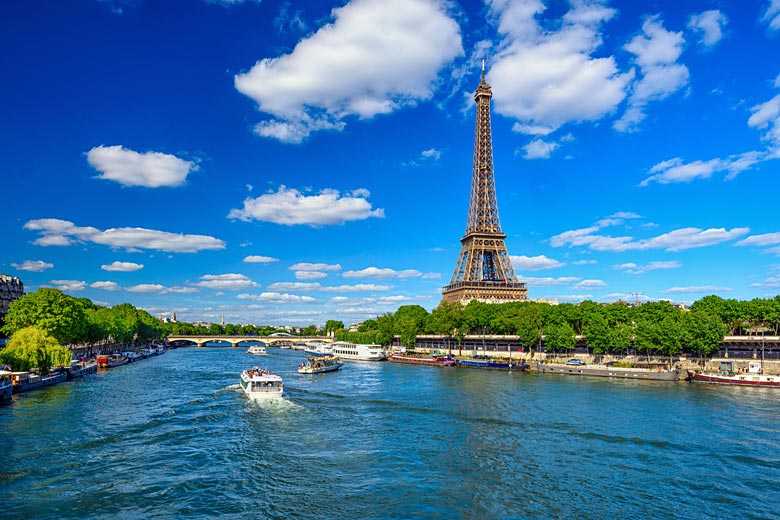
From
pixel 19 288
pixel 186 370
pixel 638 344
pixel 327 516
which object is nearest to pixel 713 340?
pixel 638 344

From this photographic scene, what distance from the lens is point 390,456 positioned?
2958 cm

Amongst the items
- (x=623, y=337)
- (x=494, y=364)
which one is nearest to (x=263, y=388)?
(x=494, y=364)

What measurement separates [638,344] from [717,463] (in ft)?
175

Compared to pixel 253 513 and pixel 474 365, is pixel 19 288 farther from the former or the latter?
pixel 253 513

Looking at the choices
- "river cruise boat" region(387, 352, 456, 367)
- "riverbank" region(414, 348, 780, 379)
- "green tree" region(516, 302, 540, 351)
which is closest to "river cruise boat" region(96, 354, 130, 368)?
"river cruise boat" region(387, 352, 456, 367)

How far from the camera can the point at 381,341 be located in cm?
14375

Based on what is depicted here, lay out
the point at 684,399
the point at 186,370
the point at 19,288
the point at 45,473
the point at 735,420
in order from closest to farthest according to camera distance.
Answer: the point at 45,473
the point at 735,420
the point at 684,399
the point at 186,370
the point at 19,288

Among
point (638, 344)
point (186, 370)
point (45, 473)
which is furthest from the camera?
point (186, 370)

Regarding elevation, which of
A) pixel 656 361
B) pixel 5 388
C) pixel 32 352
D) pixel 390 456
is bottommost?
pixel 390 456

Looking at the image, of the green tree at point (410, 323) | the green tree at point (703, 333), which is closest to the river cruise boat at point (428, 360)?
the green tree at point (410, 323)

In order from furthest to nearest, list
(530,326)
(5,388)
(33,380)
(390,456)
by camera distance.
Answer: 1. (530,326)
2. (33,380)
3. (5,388)
4. (390,456)

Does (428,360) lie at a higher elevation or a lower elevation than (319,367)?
higher

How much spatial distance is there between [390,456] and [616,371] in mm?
52624

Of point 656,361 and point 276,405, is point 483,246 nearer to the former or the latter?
point 656,361
